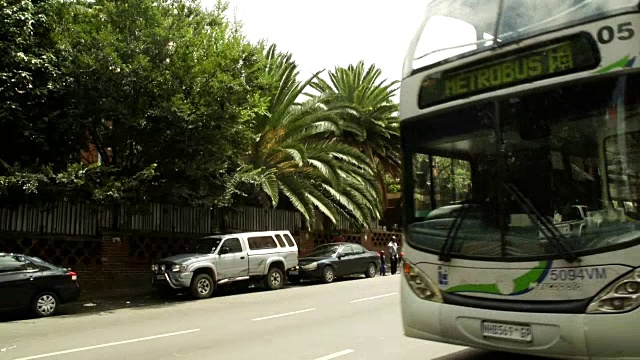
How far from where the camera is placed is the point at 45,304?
1290 cm

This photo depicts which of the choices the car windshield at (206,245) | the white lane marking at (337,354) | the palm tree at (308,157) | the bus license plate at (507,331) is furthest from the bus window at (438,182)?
the palm tree at (308,157)

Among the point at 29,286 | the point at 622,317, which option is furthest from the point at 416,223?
the point at 29,286

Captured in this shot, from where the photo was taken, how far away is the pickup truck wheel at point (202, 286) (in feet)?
51.0

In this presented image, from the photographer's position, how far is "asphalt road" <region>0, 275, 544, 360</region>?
7684 millimetres

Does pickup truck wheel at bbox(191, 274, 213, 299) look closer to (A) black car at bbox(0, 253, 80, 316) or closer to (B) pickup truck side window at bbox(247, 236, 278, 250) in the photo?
(B) pickup truck side window at bbox(247, 236, 278, 250)

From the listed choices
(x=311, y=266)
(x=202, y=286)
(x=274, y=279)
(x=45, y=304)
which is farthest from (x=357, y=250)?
(x=45, y=304)

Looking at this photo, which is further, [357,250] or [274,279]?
[357,250]

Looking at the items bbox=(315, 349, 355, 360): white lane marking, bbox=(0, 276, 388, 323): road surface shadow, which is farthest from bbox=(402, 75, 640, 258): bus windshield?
bbox=(0, 276, 388, 323): road surface shadow

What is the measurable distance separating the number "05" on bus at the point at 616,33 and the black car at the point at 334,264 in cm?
Answer: 1549

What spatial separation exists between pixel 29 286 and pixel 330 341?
7813mm

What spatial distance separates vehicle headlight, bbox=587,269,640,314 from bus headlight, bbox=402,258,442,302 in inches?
55.6

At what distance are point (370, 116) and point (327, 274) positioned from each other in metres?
8.88

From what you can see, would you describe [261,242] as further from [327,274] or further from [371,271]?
[371,271]

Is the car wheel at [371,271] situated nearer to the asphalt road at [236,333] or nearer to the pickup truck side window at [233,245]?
the pickup truck side window at [233,245]
